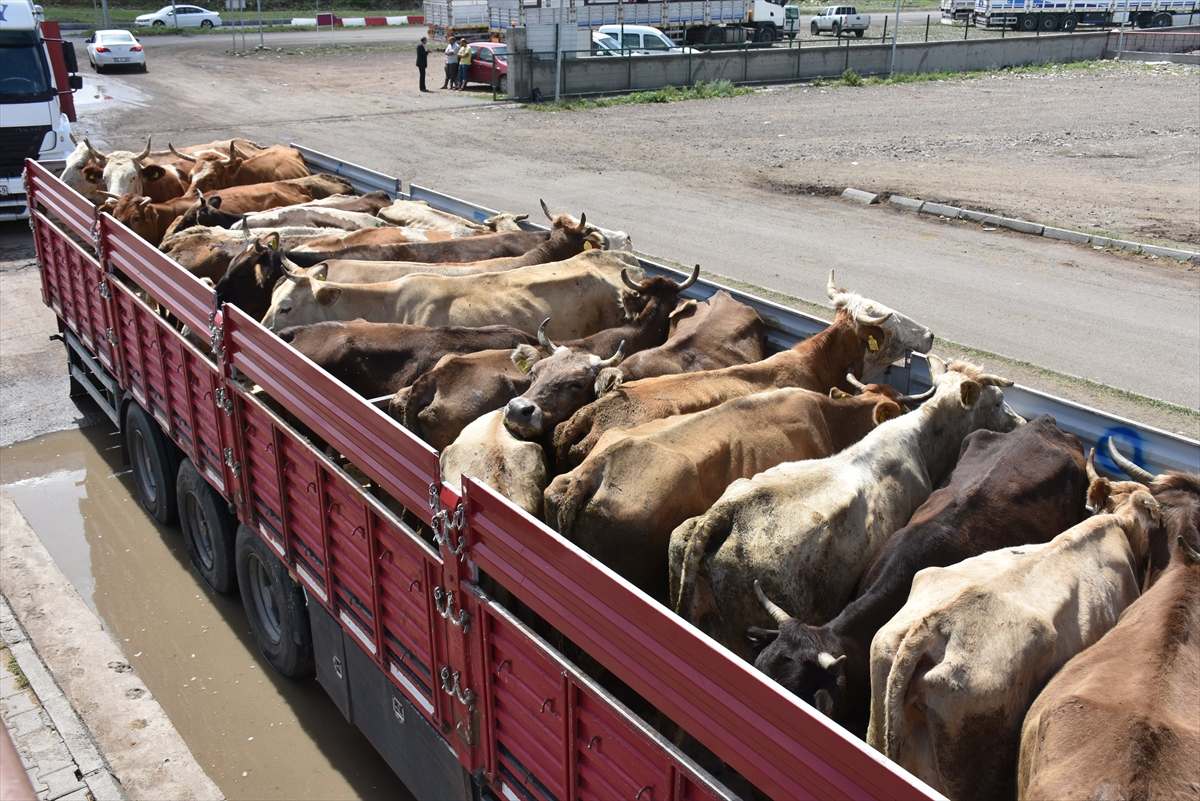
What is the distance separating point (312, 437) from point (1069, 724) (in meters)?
4.30

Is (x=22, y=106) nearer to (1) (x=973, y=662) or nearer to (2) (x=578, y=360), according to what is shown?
(2) (x=578, y=360)

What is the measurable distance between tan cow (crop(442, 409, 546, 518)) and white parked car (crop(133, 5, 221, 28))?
5299cm

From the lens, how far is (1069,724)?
316cm

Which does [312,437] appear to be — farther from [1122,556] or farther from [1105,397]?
[1105,397]

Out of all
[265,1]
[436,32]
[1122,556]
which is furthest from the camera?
[265,1]

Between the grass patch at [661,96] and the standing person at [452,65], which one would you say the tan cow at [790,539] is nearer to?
the grass patch at [661,96]

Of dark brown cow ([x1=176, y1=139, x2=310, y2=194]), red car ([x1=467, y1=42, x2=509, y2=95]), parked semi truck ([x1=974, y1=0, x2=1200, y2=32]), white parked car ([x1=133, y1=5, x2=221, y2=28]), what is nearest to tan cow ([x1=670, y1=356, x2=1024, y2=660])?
dark brown cow ([x1=176, y1=139, x2=310, y2=194])

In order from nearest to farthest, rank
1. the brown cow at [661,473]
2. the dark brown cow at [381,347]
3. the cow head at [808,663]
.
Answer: the cow head at [808,663] < the brown cow at [661,473] < the dark brown cow at [381,347]

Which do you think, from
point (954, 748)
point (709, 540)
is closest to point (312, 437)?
point (709, 540)

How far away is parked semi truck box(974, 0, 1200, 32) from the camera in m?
48.5

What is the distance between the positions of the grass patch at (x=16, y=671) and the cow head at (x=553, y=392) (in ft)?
11.4

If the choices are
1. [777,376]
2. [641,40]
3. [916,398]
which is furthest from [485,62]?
[916,398]

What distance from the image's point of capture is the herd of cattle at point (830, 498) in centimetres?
345

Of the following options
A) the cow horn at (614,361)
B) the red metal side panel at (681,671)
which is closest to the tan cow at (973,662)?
the red metal side panel at (681,671)
